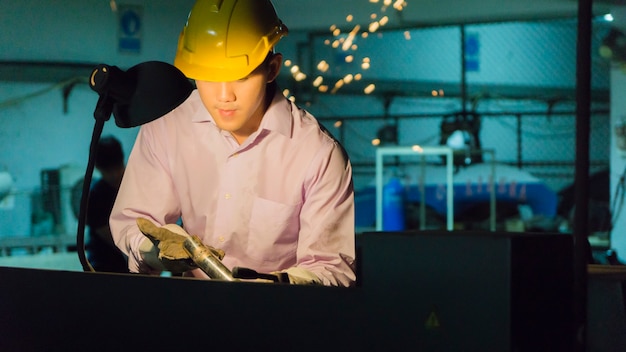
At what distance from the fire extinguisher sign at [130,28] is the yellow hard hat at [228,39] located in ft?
9.25

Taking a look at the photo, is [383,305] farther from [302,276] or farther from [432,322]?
[302,276]

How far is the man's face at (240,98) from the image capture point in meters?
1.94

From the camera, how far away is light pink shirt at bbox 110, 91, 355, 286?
1.95 meters

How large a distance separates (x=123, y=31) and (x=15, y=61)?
1.13 m

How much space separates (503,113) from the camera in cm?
684

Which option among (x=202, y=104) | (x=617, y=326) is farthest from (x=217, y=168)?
(x=617, y=326)

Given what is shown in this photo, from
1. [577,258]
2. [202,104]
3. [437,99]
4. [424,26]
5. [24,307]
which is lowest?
[24,307]

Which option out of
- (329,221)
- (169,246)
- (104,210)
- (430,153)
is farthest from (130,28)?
(169,246)

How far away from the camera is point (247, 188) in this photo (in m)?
2.03

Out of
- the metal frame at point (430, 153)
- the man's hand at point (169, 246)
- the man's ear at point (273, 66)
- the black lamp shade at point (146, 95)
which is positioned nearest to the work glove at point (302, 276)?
the man's hand at point (169, 246)

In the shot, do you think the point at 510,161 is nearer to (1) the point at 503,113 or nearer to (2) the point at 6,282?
(1) the point at 503,113

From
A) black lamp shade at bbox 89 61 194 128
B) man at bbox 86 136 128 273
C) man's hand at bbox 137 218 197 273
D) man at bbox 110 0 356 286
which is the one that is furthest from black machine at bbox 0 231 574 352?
man at bbox 86 136 128 273

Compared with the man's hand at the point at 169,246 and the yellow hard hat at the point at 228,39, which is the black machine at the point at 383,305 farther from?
the yellow hard hat at the point at 228,39

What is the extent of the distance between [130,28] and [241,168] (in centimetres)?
306
